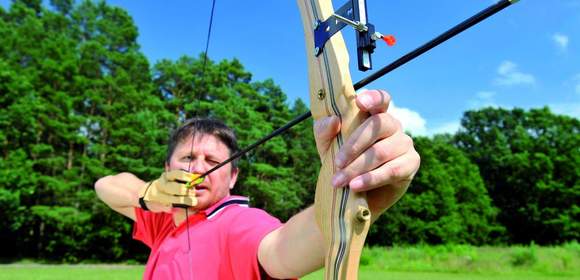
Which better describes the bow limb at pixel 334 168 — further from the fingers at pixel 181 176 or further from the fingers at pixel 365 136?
the fingers at pixel 181 176

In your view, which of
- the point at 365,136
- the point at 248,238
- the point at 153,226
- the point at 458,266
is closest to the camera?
the point at 365,136

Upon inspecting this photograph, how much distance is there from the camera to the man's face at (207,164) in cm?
153

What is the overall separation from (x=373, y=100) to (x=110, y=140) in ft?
64.9

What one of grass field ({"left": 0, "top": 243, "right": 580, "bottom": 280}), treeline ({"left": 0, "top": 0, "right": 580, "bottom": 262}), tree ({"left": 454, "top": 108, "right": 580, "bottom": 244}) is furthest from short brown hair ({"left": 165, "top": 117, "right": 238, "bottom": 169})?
tree ({"left": 454, "top": 108, "right": 580, "bottom": 244})

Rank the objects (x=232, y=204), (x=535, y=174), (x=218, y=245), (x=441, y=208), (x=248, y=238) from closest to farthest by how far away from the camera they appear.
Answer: (x=248, y=238)
(x=218, y=245)
(x=232, y=204)
(x=441, y=208)
(x=535, y=174)

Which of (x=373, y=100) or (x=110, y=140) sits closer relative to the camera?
(x=373, y=100)

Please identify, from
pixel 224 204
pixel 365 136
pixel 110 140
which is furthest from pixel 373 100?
pixel 110 140

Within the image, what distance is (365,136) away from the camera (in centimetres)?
66

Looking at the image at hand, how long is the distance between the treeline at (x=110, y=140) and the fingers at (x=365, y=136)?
15.6 meters

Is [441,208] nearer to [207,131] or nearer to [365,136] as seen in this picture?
[207,131]

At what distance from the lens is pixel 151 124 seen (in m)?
17.9

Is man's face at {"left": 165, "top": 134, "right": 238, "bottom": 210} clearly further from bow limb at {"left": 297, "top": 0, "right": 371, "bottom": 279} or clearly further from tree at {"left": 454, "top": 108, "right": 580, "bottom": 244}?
tree at {"left": 454, "top": 108, "right": 580, "bottom": 244}

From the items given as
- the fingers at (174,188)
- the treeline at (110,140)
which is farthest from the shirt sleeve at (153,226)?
the treeline at (110,140)

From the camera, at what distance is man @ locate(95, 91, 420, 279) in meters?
0.67
